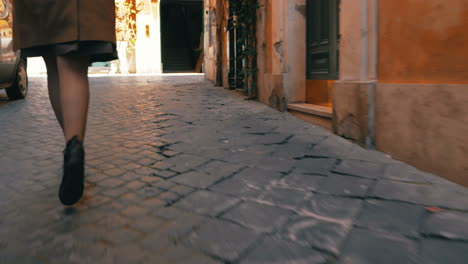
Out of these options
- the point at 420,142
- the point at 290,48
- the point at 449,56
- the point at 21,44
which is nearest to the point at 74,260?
the point at 21,44

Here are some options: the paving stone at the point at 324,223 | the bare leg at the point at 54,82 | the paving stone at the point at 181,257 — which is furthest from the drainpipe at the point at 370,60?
the bare leg at the point at 54,82

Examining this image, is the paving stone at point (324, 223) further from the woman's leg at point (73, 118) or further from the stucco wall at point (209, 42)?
the stucco wall at point (209, 42)

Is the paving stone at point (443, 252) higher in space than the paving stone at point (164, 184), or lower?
lower

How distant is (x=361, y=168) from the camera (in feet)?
7.86

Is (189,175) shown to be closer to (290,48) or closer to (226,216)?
(226,216)

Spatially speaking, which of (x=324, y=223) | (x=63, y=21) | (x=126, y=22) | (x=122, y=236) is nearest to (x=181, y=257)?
(x=122, y=236)

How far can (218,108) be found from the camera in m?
5.49

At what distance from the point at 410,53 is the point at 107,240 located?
199 cm

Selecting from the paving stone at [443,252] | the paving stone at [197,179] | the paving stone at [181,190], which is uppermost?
the paving stone at [197,179]

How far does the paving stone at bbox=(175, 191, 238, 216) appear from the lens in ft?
5.87

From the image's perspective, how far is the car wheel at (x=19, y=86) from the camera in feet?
22.1

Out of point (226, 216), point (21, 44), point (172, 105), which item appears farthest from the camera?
point (172, 105)

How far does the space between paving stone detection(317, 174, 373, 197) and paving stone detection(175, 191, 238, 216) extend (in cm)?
48

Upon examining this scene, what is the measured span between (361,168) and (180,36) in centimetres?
2376
